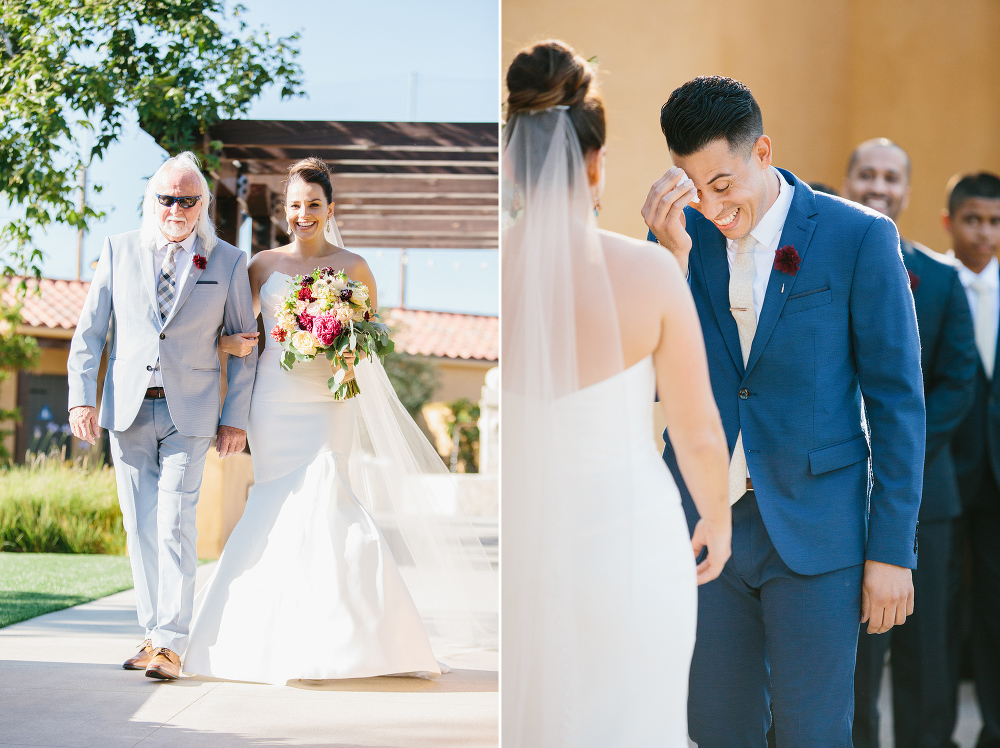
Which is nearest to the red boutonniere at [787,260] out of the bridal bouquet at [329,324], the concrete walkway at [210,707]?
the concrete walkway at [210,707]

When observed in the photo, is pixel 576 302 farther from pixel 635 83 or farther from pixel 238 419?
pixel 238 419

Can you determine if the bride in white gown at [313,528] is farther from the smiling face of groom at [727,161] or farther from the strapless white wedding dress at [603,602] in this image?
the smiling face of groom at [727,161]

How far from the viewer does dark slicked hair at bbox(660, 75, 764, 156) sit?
1998 mm

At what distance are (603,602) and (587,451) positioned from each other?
36 cm

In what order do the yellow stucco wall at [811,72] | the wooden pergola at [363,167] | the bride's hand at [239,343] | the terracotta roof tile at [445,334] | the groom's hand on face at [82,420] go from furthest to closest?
1. the terracotta roof tile at [445,334]
2. the wooden pergola at [363,167]
3. the bride's hand at [239,343]
4. the groom's hand on face at [82,420]
5. the yellow stucco wall at [811,72]

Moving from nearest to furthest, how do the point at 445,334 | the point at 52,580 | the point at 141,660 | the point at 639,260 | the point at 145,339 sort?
the point at 639,260
the point at 141,660
the point at 145,339
the point at 52,580
the point at 445,334

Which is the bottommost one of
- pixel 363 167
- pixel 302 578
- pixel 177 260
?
pixel 302 578

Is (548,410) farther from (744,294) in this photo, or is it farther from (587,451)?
(744,294)

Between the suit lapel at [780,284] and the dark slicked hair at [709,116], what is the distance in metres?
0.21

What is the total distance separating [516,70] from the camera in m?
2.02

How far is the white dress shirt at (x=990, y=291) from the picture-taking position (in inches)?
89.8

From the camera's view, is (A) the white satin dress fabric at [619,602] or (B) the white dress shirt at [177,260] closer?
(A) the white satin dress fabric at [619,602]

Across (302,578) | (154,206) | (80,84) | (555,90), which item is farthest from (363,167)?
(555,90)

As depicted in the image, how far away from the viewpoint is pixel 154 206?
10.9 ft
